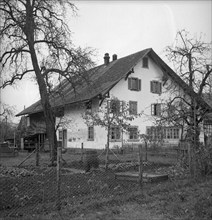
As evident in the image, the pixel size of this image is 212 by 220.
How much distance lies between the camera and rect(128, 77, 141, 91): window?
2984 centimetres

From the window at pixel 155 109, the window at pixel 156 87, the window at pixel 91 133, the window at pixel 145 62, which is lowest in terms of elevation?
the window at pixel 91 133

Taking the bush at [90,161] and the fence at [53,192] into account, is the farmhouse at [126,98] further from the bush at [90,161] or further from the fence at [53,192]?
the fence at [53,192]

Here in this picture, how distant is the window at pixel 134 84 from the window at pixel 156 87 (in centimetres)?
183

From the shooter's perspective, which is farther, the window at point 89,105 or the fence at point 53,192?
the window at point 89,105

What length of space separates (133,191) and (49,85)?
1327 centimetres

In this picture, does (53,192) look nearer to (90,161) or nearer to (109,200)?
(109,200)

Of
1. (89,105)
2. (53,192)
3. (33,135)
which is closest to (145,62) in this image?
(89,105)

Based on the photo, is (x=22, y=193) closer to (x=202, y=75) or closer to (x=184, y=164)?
(x=184, y=164)

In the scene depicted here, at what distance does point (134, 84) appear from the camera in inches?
1194

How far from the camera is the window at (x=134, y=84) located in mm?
29844

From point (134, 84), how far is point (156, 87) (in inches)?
119

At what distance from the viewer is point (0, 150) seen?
24.0 meters

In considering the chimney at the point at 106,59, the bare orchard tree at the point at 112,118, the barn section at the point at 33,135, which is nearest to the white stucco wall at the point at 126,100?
the barn section at the point at 33,135

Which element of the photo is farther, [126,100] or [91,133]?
[91,133]
